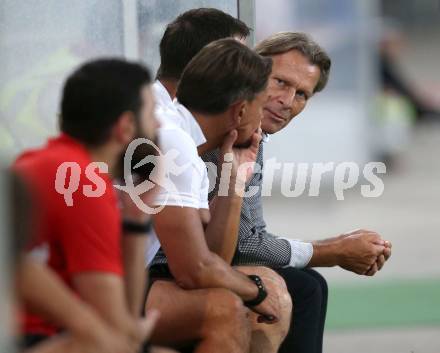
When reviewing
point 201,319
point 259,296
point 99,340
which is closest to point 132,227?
point 99,340

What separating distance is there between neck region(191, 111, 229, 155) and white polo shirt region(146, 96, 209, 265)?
0.08 ft

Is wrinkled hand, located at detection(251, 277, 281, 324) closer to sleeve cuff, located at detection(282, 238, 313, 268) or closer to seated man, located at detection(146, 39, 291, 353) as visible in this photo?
seated man, located at detection(146, 39, 291, 353)

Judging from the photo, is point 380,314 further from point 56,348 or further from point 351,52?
point 351,52

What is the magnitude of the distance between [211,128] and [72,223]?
1.11 m

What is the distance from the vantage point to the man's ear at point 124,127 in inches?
122

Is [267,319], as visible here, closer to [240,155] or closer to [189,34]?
[240,155]

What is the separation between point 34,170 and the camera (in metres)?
3.01

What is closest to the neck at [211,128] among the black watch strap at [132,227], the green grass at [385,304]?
the black watch strap at [132,227]

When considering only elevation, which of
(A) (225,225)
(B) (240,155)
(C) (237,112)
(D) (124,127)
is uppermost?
(D) (124,127)

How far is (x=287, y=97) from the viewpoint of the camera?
464 cm

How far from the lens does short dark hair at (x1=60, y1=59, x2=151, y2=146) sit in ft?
10.1

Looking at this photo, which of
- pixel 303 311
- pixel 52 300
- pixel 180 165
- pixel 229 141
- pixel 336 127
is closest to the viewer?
pixel 52 300

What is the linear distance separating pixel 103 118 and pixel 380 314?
450 centimetres

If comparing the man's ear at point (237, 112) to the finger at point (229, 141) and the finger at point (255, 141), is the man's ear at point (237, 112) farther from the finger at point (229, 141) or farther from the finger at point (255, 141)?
the finger at point (255, 141)
